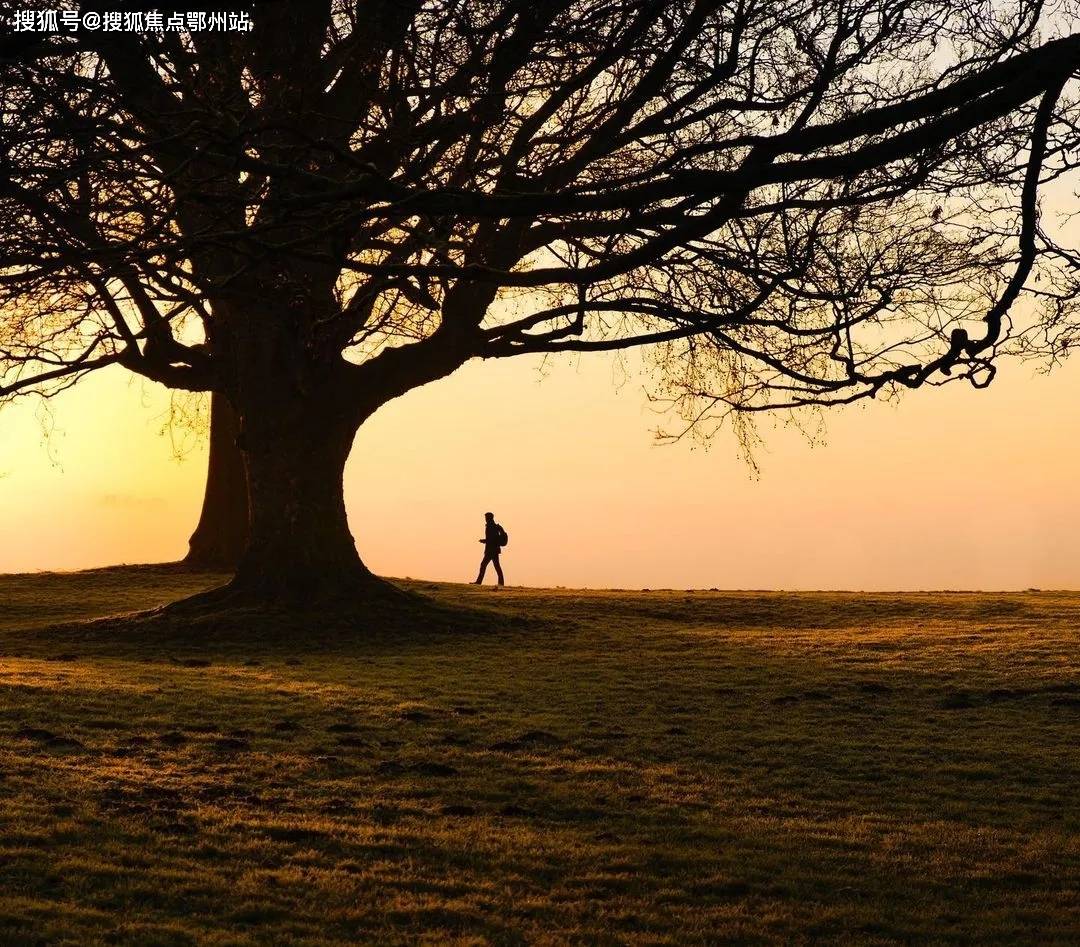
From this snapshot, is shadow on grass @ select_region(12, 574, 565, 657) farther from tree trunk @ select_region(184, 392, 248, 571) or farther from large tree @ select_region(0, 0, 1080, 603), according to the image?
tree trunk @ select_region(184, 392, 248, 571)

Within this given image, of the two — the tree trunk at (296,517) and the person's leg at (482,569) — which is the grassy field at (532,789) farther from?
the person's leg at (482,569)

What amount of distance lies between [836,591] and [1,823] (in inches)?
1005

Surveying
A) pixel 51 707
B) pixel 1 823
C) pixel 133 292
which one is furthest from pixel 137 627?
pixel 1 823

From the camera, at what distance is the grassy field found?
26.8ft

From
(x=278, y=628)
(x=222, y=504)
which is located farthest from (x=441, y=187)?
(x=222, y=504)

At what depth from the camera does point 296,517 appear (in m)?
24.2

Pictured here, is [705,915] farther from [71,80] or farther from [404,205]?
[71,80]

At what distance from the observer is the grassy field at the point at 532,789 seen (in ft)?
26.8

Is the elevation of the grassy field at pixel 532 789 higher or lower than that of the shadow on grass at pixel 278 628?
lower

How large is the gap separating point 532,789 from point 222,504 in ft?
77.6

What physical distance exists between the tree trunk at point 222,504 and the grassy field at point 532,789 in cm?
1095

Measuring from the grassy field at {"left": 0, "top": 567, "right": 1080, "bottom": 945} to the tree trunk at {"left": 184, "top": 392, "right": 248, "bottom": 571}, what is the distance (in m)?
10.9

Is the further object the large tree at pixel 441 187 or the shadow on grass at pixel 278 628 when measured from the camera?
the shadow on grass at pixel 278 628

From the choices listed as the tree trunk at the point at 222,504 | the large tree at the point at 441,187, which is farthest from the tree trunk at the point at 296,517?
the tree trunk at the point at 222,504
